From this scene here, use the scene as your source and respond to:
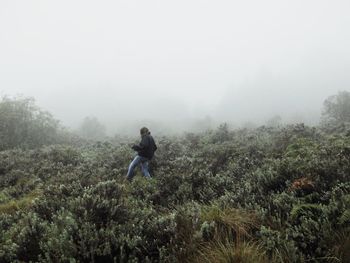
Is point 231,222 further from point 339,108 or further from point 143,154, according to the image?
point 339,108

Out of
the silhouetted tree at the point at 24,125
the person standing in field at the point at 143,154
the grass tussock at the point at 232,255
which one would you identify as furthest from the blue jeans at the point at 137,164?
the silhouetted tree at the point at 24,125

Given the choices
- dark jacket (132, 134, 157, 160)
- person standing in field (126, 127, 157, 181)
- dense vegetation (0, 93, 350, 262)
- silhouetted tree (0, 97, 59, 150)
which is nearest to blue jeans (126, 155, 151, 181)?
person standing in field (126, 127, 157, 181)

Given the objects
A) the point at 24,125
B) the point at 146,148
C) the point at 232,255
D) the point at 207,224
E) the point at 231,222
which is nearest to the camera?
the point at 232,255

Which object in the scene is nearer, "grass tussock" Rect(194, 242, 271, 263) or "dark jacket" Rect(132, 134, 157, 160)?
"grass tussock" Rect(194, 242, 271, 263)

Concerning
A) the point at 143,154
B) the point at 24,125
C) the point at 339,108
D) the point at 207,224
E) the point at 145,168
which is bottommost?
the point at 339,108

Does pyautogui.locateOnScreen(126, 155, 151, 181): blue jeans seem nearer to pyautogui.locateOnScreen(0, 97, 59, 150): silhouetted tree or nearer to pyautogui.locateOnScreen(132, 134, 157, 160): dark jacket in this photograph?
pyautogui.locateOnScreen(132, 134, 157, 160): dark jacket

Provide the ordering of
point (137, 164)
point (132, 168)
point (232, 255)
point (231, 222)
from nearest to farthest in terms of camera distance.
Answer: point (232, 255), point (231, 222), point (132, 168), point (137, 164)

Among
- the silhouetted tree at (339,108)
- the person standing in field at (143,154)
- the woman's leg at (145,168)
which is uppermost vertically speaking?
the person standing in field at (143,154)

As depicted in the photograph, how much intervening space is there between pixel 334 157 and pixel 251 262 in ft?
16.3

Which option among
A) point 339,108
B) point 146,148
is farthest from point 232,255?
point 339,108

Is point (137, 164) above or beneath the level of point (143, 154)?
beneath

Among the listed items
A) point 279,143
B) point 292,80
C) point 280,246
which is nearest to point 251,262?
point 280,246

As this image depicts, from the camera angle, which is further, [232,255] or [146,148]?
[146,148]

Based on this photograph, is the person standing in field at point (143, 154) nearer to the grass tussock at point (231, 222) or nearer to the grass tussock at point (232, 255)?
the grass tussock at point (231, 222)
